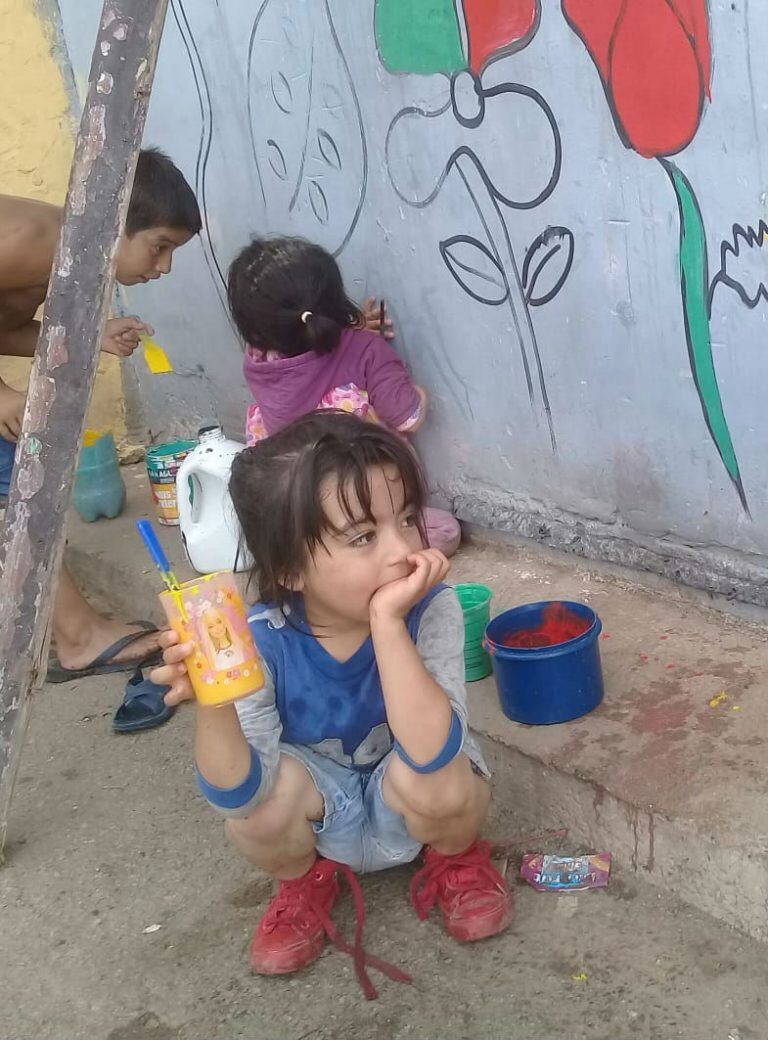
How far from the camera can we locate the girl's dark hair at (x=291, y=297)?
322cm

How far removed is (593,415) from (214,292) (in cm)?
181

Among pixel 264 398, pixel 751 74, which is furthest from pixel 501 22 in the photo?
pixel 264 398

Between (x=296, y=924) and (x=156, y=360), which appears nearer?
(x=296, y=924)

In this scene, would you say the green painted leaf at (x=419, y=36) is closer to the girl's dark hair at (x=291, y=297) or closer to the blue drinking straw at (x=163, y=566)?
the girl's dark hair at (x=291, y=297)

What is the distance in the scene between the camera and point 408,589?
6.02ft

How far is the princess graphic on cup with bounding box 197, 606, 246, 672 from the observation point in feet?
5.55

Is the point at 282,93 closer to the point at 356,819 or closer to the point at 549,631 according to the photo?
the point at 549,631

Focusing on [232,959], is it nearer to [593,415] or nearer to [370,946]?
[370,946]

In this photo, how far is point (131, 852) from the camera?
8.34ft

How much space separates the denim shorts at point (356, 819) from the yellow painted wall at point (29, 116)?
2761 mm

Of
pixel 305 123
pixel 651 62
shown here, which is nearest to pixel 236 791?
pixel 651 62

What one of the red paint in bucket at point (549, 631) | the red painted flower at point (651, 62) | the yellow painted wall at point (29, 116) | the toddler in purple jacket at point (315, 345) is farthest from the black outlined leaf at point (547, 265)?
the yellow painted wall at point (29, 116)

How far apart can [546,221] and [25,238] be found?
1.34m

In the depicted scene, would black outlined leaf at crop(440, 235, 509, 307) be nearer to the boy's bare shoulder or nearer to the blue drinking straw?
the boy's bare shoulder
